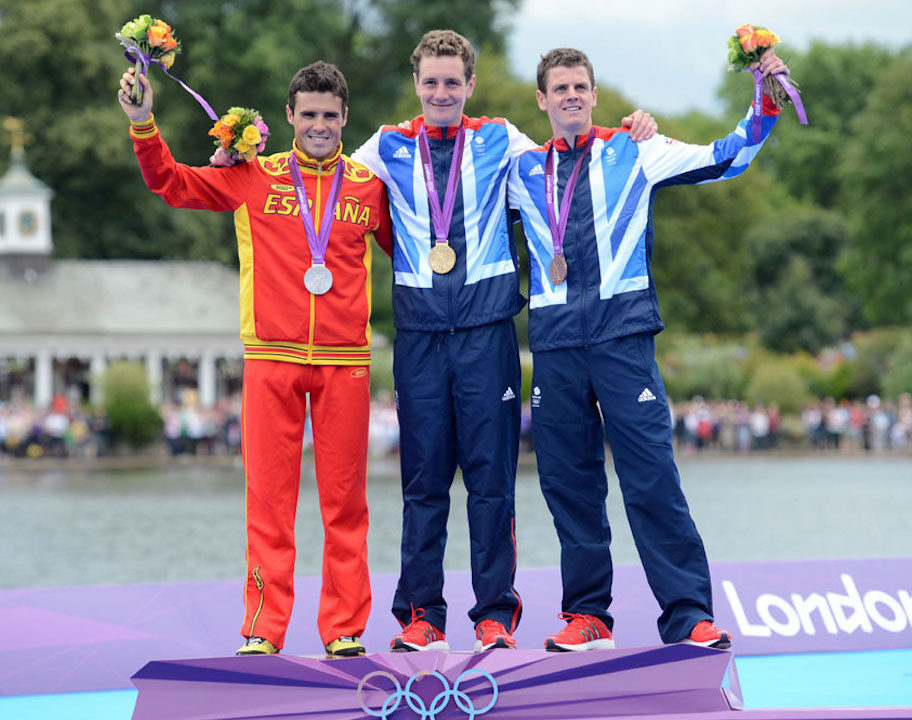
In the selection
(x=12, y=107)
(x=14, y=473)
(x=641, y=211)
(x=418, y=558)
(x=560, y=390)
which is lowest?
(x=14, y=473)

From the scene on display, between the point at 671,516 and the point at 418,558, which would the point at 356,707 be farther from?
the point at 671,516

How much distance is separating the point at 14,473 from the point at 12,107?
20.6 metres

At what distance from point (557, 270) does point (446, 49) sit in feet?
3.48

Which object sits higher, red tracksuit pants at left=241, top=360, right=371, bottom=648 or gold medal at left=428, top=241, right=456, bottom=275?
gold medal at left=428, top=241, right=456, bottom=275

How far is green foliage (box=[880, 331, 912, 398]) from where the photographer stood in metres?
40.0

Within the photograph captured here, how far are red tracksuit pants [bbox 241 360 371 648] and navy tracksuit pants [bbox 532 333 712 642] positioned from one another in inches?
31.9

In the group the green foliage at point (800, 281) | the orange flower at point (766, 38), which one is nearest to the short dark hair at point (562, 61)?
the orange flower at point (766, 38)

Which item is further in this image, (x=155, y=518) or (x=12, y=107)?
(x=12, y=107)

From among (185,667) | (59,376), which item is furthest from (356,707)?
(59,376)

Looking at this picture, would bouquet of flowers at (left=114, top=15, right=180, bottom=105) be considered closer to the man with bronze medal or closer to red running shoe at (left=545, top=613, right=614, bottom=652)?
the man with bronze medal

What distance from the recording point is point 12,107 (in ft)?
154

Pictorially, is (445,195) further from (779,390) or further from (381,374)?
(779,390)

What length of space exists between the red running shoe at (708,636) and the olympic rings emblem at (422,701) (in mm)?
1022

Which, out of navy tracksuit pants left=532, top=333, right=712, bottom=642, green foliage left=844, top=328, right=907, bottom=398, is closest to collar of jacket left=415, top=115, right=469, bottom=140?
navy tracksuit pants left=532, top=333, right=712, bottom=642
